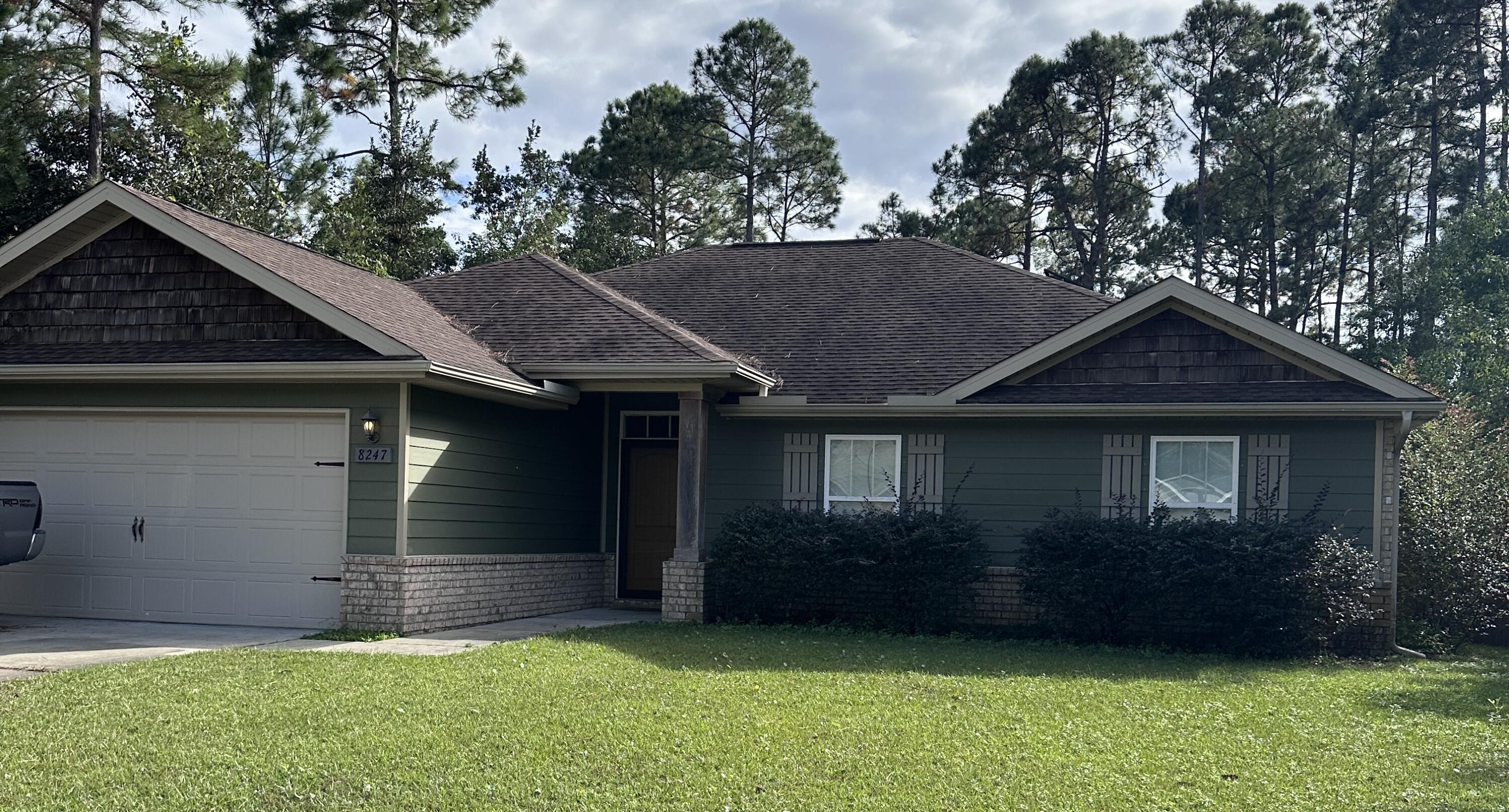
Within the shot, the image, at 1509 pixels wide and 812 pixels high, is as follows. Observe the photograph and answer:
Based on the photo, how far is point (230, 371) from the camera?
12.7 metres

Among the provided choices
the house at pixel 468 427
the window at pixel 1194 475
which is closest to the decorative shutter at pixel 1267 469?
the house at pixel 468 427

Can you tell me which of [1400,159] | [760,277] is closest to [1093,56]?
[1400,159]

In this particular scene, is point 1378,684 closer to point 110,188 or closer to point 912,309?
point 912,309

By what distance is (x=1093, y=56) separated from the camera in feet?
112

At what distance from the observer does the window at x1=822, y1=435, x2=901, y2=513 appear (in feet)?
49.2

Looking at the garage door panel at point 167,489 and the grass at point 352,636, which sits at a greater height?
the garage door panel at point 167,489

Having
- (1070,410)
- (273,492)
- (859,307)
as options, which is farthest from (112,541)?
(1070,410)

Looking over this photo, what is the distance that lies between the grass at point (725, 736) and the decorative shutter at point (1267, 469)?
261 centimetres

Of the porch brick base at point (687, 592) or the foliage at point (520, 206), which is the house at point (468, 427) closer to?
the porch brick base at point (687, 592)

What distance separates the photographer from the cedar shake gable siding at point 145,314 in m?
13.1

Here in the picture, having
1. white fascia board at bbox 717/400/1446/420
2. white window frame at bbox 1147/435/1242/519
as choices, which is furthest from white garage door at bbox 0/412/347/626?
white window frame at bbox 1147/435/1242/519

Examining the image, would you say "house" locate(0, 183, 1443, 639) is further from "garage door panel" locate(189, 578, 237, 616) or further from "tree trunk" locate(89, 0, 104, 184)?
"tree trunk" locate(89, 0, 104, 184)

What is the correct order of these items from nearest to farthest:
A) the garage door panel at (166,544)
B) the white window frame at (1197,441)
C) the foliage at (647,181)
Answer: the garage door panel at (166,544) < the white window frame at (1197,441) < the foliage at (647,181)

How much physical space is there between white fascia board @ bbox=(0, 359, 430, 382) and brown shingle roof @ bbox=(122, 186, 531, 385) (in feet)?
1.10
